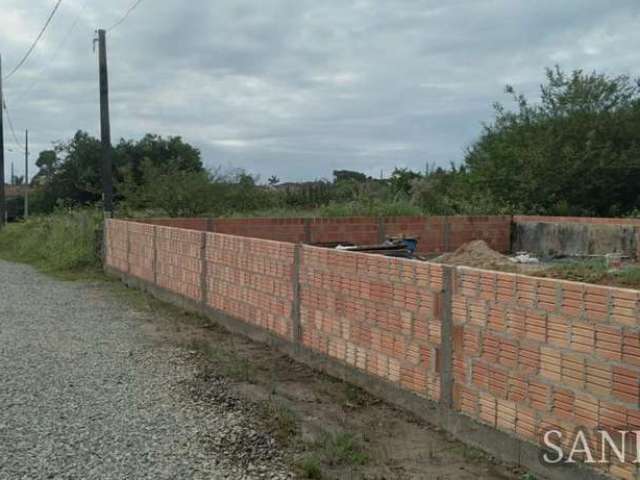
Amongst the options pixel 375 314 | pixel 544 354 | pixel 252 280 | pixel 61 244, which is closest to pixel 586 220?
pixel 252 280

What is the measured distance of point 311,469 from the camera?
442 cm

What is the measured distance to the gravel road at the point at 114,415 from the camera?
4.55 m

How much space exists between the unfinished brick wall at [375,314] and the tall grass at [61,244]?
1201 cm

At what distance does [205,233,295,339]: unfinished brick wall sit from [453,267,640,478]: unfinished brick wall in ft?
10.2

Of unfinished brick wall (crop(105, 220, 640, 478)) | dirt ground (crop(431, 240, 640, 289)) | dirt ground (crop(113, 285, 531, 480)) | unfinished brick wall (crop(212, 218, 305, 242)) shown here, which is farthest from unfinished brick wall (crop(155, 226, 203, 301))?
dirt ground (crop(431, 240, 640, 289))

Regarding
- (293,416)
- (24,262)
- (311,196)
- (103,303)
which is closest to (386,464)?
(293,416)

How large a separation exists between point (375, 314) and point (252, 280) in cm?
296

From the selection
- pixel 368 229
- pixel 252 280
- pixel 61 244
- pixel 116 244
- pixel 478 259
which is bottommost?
pixel 61 244

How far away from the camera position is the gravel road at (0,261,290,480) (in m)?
4.55

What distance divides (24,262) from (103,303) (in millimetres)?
10765

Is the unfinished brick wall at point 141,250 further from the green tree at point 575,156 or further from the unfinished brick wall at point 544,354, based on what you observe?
the green tree at point 575,156

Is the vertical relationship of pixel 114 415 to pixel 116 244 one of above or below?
below

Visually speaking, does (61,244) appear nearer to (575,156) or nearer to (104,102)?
(104,102)

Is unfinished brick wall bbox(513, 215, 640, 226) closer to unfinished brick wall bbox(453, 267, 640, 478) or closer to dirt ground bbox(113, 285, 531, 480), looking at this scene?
dirt ground bbox(113, 285, 531, 480)
